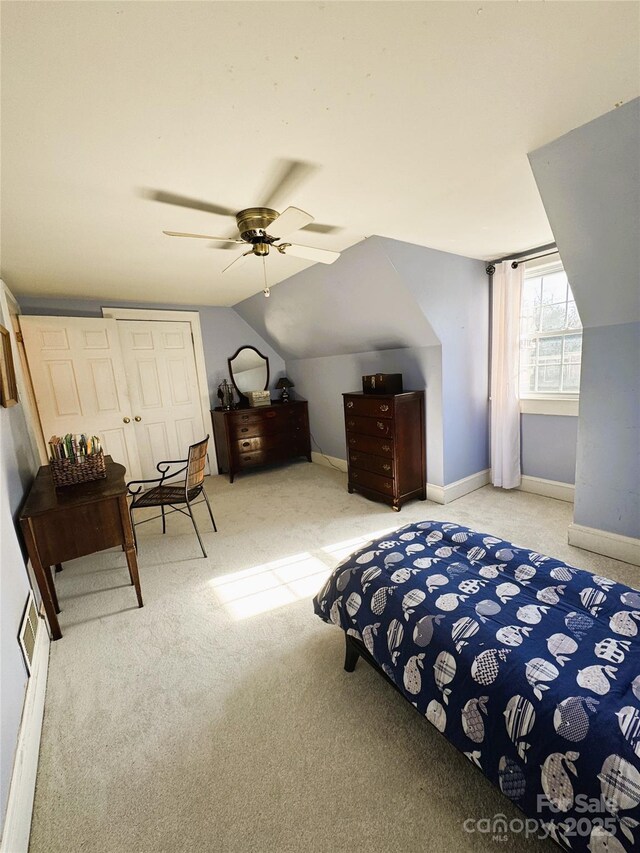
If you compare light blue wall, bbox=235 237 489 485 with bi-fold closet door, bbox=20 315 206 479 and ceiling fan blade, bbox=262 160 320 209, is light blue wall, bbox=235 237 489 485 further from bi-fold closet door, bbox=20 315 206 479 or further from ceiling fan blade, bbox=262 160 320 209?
bi-fold closet door, bbox=20 315 206 479

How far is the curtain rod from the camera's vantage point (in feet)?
9.50

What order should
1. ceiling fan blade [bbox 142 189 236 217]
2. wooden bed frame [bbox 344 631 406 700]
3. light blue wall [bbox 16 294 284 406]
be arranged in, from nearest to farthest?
wooden bed frame [bbox 344 631 406 700] < ceiling fan blade [bbox 142 189 236 217] < light blue wall [bbox 16 294 284 406]

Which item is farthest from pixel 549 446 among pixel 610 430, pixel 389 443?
pixel 389 443

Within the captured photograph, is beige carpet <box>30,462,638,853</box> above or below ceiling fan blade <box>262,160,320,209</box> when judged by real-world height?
below

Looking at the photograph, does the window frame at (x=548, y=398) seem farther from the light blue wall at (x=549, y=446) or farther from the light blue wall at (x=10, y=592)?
the light blue wall at (x=10, y=592)

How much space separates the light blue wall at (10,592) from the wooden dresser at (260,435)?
7.20 feet

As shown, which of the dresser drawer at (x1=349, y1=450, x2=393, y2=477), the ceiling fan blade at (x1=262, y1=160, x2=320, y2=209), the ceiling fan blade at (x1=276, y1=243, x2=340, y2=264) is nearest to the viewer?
the ceiling fan blade at (x1=262, y1=160, x2=320, y2=209)

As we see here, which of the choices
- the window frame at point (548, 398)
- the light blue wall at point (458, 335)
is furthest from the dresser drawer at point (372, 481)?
the window frame at point (548, 398)

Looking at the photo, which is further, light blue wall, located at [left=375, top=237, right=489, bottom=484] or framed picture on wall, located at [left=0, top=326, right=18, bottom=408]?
light blue wall, located at [left=375, top=237, right=489, bottom=484]

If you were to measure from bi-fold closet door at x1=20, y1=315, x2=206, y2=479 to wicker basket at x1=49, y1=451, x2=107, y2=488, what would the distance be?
6.03ft

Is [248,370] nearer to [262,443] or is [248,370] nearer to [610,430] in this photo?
[262,443]

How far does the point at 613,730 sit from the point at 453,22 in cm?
188

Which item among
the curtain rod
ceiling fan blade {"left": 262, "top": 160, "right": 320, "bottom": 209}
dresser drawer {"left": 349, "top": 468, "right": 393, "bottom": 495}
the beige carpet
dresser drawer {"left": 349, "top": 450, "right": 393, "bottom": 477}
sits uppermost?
ceiling fan blade {"left": 262, "top": 160, "right": 320, "bottom": 209}

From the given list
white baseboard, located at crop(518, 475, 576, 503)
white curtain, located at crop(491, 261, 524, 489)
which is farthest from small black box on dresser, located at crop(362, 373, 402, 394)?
white baseboard, located at crop(518, 475, 576, 503)
